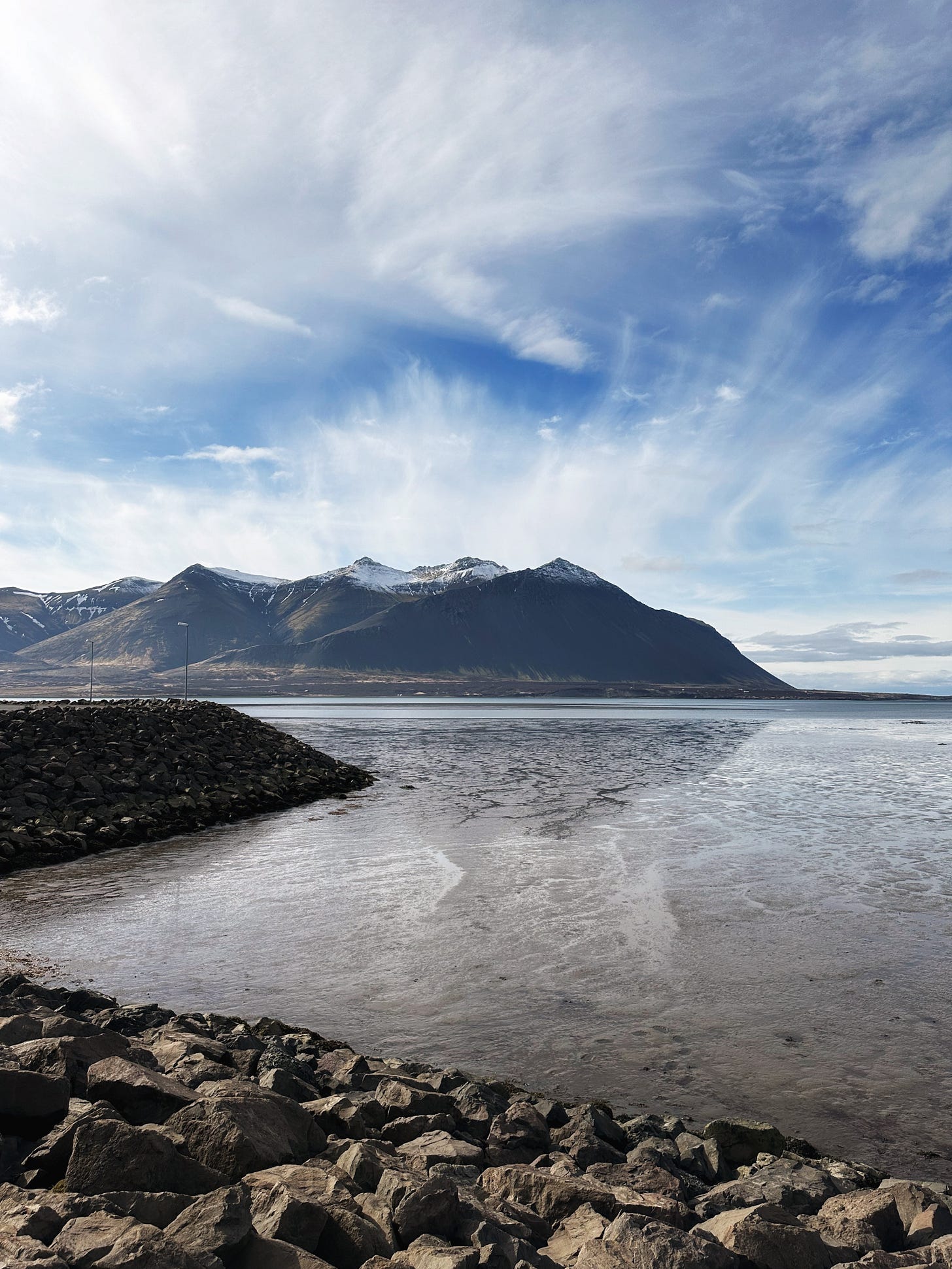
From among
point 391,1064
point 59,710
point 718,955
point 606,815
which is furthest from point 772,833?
point 59,710

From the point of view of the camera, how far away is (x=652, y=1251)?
4227 mm

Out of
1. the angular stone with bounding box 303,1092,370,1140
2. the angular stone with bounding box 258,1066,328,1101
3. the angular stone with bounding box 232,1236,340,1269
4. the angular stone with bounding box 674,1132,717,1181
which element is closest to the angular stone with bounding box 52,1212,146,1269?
the angular stone with bounding box 232,1236,340,1269

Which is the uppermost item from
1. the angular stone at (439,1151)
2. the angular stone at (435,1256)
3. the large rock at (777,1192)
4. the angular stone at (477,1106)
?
the angular stone at (435,1256)

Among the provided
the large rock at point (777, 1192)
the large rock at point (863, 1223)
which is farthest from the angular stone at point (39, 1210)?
the large rock at point (863, 1223)

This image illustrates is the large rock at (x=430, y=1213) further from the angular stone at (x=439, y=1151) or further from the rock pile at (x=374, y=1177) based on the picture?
the angular stone at (x=439, y=1151)

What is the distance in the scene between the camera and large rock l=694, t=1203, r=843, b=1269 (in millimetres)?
4379

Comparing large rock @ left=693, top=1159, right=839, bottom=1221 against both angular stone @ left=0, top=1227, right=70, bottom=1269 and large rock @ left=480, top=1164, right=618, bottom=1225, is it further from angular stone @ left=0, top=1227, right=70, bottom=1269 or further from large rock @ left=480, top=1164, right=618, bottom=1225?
angular stone @ left=0, top=1227, right=70, bottom=1269

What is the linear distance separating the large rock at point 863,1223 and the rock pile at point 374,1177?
0.05ft

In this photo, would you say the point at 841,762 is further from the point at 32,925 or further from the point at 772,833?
the point at 32,925

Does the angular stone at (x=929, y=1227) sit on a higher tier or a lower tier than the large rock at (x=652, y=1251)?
lower

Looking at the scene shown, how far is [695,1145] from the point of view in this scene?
20.1 feet

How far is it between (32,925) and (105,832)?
23.8ft

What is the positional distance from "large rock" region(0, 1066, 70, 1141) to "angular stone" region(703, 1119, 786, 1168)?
4.86 metres

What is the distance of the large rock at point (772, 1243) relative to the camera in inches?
172
